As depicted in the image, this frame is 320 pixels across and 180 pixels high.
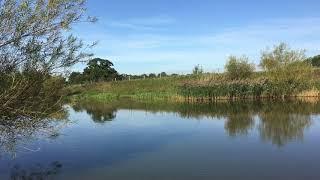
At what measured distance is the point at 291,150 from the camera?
15.8 metres

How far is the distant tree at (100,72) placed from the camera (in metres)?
70.4

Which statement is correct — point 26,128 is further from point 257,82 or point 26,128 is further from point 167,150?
point 257,82

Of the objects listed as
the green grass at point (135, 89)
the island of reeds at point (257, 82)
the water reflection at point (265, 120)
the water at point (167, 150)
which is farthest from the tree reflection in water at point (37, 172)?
the green grass at point (135, 89)

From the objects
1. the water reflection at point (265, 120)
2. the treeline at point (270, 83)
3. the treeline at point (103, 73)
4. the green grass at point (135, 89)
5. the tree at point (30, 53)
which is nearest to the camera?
the tree at point (30, 53)

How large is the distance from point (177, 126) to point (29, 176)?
1234 centimetres

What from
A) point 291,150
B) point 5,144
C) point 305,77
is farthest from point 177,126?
point 305,77

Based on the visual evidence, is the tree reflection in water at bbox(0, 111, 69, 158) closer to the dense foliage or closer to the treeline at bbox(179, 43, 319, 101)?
the treeline at bbox(179, 43, 319, 101)

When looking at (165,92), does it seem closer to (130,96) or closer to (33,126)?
(130,96)

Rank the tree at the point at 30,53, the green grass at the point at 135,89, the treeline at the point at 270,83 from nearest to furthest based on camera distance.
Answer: the tree at the point at 30,53 → the treeline at the point at 270,83 → the green grass at the point at 135,89

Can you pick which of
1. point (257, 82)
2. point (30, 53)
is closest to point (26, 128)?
point (30, 53)

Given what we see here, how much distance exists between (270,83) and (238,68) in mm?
4956

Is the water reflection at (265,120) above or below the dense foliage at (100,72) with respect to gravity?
below

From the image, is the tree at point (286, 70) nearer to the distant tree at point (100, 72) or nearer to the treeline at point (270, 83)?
the treeline at point (270, 83)

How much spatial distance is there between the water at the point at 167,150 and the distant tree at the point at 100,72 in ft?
148
